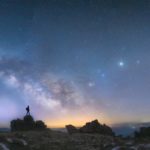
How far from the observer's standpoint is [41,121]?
73188 millimetres

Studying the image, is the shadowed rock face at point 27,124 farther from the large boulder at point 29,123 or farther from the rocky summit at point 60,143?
the rocky summit at point 60,143

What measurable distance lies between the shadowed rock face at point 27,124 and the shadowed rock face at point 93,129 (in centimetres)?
683

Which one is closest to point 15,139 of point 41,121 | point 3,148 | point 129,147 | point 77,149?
point 3,148

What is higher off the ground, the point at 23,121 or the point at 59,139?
the point at 23,121

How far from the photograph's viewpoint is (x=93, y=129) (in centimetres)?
7131

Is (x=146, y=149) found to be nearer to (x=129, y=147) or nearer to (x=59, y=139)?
(x=129, y=147)

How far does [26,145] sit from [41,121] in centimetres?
2500

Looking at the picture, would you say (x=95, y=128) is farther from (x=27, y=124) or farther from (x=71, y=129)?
(x=27, y=124)

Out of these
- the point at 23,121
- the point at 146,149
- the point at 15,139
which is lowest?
the point at 146,149

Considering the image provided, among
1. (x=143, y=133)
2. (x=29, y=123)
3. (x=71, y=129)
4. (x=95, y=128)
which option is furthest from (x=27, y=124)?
(x=143, y=133)

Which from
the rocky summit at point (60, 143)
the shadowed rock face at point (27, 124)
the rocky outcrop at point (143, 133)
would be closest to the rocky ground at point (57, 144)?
the rocky summit at point (60, 143)

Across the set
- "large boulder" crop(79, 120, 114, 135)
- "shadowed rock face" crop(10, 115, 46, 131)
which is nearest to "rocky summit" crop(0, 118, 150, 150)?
"large boulder" crop(79, 120, 114, 135)

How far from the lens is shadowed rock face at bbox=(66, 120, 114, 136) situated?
70.9 m

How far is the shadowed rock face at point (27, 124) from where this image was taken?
7156 cm
